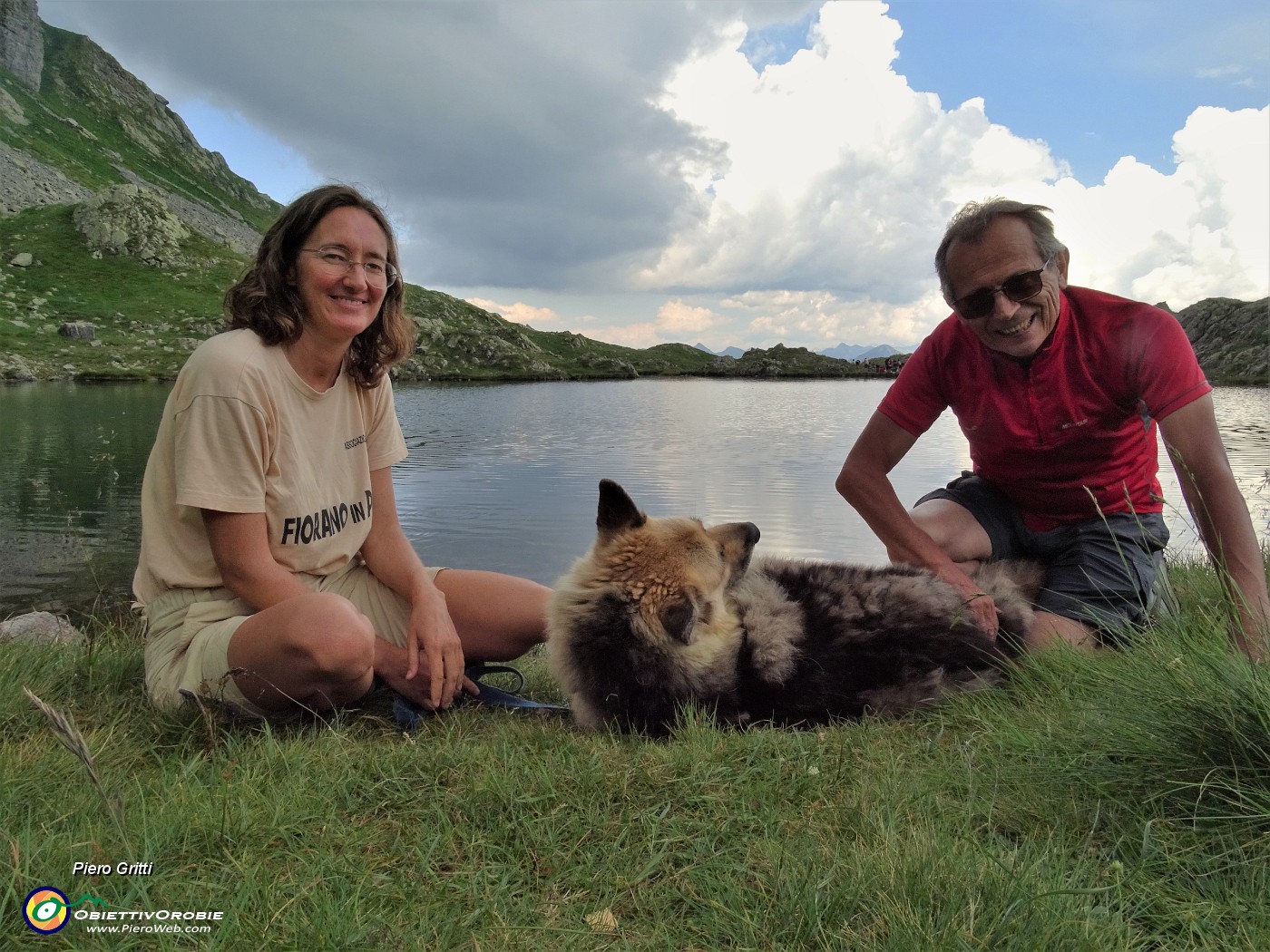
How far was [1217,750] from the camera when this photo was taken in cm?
245

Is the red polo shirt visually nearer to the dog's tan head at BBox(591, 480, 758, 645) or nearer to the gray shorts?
the gray shorts

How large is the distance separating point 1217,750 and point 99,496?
17793mm

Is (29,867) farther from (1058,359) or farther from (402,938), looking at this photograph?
(1058,359)

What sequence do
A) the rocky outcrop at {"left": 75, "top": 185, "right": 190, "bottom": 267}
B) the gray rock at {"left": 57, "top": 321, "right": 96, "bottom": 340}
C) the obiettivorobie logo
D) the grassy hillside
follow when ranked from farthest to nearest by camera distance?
the grassy hillside
the rocky outcrop at {"left": 75, "top": 185, "right": 190, "bottom": 267}
the gray rock at {"left": 57, "top": 321, "right": 96, "bottom": 340}
the obiettivorobie logo

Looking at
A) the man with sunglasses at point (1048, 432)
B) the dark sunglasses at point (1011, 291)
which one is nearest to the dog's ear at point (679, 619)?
the man with sunglasses at point (1048, 432)

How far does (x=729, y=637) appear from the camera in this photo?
381 cm

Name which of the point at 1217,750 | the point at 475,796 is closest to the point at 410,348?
the point at 475,796

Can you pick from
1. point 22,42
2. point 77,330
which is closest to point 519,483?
point 77,330

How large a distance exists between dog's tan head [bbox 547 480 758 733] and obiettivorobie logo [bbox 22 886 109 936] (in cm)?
208

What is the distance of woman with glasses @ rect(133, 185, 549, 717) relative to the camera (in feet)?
11.5

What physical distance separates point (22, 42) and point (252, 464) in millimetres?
157579

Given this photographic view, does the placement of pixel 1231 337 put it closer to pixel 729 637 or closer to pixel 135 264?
pixel 729 637

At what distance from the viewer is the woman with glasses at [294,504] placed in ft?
11.5

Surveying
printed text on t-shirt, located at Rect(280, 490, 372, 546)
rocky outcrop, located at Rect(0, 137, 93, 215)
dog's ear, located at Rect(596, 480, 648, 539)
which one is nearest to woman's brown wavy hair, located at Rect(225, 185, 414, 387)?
printed text on t-shirt, located at Rect(280, 490, 372, 546)
